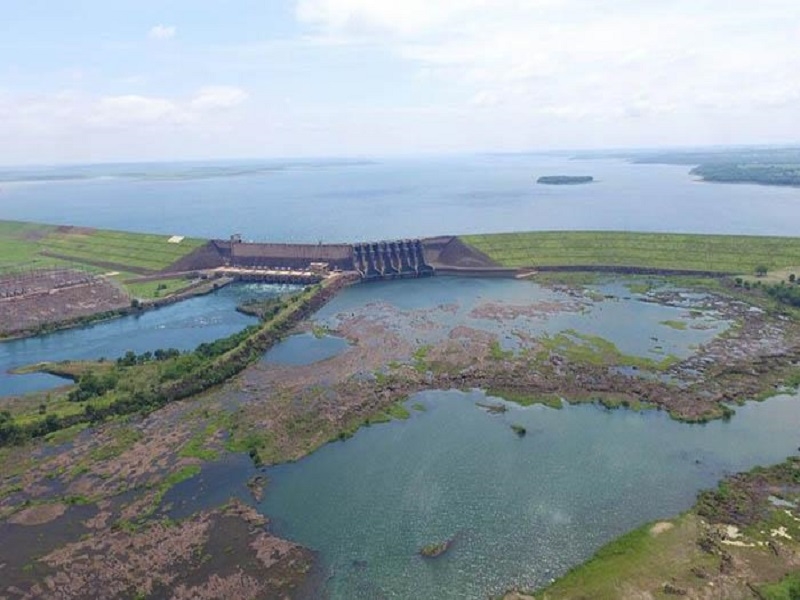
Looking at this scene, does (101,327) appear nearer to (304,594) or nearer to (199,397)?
(199,397)

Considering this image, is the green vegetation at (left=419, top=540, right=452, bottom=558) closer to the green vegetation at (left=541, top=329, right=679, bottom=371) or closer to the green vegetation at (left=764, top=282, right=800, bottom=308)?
the green vegetation at (left=541, top=329, right=679, bottom=371)

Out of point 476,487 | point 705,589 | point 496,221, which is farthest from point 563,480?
point 496,221

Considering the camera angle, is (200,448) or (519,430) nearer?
(200,448)

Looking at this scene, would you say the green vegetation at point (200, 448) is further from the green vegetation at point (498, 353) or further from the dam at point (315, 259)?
the dam at point (315, 259)

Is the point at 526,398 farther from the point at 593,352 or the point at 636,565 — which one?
the point at 636,565

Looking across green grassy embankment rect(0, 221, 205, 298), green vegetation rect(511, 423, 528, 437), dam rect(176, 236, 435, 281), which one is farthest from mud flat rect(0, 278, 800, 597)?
green grassy embankment rect(0, 221, 205, 298)

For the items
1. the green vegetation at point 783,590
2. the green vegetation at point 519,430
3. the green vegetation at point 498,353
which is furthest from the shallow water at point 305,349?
the green vegetation at point 783,590

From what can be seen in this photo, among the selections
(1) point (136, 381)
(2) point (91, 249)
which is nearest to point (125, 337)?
(1) point (136, 381)
